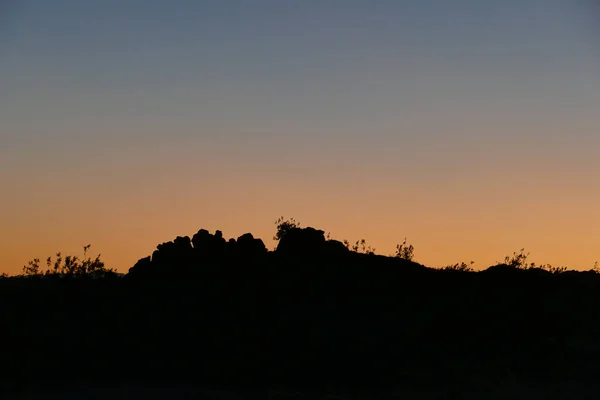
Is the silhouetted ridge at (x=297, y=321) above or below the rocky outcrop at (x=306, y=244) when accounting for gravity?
below

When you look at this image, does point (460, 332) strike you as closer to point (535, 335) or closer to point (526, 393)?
point (535, 335)

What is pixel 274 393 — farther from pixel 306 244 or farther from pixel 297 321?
pixel 306 244

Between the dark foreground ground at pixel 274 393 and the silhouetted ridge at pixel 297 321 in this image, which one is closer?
the dark foreground ground at pixel 274 393

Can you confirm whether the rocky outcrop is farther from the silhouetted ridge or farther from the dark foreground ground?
the dark foreground ground

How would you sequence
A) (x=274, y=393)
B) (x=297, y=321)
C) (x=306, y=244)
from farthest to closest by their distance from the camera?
(x=306, y=244)
(x=297, y=321)
(x=274, y=393)

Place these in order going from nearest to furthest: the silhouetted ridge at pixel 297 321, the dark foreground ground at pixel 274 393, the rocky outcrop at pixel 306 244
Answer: the dark foreground ground at pixel 274 393
the silhouetted ridge at pixel 297 321
the rocky outcrop at pixel 306 244

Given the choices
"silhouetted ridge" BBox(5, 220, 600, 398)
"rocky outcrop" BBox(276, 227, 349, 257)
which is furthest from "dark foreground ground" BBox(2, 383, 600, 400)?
"rocky outcrop" BBox(276, 227, 349, 257)

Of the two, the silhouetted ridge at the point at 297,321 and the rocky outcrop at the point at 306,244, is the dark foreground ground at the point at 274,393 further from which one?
the rocky outcrop at the point at 306,244

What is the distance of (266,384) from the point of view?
84.5ft

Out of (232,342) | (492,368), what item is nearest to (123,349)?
(232,342)

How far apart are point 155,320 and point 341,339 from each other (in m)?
6.94

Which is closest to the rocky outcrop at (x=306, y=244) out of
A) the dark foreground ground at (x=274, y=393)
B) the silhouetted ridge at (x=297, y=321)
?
the silhouetted ridge at (x=297, y=321)

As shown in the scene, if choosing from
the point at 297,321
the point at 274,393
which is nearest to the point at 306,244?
the point at 297,321

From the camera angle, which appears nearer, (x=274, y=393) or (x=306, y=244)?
(x=274, y=393)
